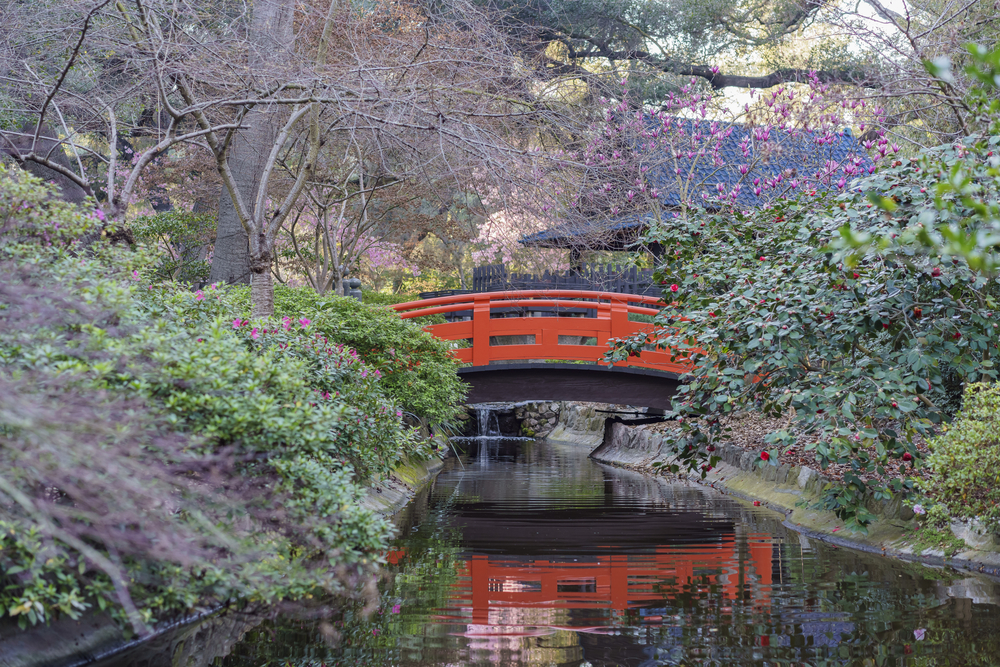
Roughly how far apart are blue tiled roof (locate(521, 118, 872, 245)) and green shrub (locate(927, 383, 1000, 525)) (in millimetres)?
5849

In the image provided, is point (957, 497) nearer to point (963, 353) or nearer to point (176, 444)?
point (963, 353)

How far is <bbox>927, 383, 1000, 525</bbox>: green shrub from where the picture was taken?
18.9 feet

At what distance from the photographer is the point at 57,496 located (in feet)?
14.4

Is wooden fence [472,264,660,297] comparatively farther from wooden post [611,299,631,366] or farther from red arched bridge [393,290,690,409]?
wooden post [611,299,631,366]

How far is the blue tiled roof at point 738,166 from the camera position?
40.7 feet

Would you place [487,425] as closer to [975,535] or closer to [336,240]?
[336,240]

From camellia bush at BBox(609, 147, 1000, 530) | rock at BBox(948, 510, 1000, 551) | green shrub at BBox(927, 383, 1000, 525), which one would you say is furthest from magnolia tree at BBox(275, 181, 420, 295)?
green shrub at BBox(927, 383, 1000, 525)

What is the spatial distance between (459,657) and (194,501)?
61.5 inches

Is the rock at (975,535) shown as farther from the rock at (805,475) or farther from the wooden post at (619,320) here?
the wooden post at (619,320)

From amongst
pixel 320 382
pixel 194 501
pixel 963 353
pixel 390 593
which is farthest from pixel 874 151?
pixel 194 501

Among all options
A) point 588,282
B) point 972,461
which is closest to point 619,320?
point 588,282

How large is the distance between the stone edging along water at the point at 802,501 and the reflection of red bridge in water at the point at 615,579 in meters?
1.03

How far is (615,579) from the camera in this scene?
6285 mm

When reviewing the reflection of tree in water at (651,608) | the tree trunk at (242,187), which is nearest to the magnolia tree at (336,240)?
the tree trunk at (242,187)
